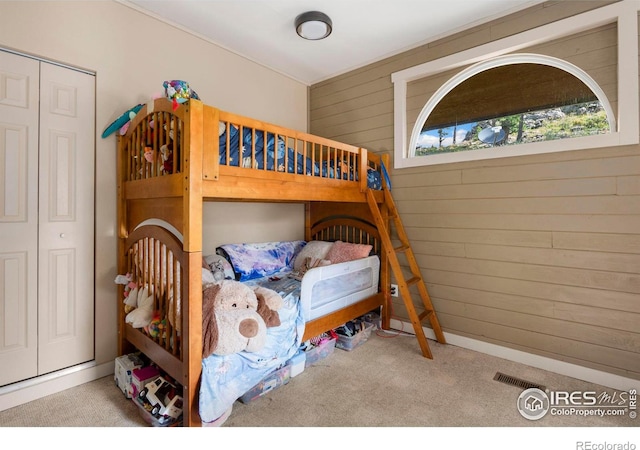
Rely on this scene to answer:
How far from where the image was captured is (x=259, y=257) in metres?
2.88

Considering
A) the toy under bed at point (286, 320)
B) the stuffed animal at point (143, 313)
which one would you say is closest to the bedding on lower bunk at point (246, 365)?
the toy under bed at point (286, 320)

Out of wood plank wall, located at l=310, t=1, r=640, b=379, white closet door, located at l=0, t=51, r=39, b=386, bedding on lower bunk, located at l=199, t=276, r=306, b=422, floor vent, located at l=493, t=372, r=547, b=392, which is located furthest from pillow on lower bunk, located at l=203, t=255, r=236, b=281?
floor vent, located at l=493, t=372, r=547, b=392

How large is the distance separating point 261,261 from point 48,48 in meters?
2.04

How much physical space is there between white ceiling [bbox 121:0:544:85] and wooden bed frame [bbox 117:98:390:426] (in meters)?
1.00

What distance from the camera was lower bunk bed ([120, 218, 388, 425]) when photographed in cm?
156

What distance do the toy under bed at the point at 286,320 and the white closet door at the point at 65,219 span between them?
3.82 feet

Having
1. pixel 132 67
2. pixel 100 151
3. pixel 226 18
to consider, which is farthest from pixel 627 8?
pixel 100 151

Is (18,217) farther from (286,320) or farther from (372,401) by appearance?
(372,401)

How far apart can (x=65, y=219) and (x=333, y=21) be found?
7.93 feet

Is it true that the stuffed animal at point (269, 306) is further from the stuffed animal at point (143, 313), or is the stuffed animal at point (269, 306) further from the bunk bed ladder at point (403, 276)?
→ the bunk bed ladder at point (403, 276)

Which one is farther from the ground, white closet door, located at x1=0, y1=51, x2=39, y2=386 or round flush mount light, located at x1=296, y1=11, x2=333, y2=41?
round flush mount light, located at x1=296, y1=11, x2=333, y2=41

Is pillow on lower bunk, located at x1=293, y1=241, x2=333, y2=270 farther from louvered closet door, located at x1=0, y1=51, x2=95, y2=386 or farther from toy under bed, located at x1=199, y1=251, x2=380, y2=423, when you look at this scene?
louvered closet door, located at x1=0, y1=51, x2=95, y2=386

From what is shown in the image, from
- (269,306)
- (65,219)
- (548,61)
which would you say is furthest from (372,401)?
(548,61)

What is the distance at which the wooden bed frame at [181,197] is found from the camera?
60.6 inches
